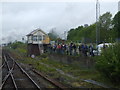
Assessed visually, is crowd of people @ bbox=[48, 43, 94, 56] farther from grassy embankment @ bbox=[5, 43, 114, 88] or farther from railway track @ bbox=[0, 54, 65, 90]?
railway track @ bbox=[0, 54, 65, 90]

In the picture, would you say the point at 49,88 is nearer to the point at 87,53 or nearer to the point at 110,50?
the point at 110,50

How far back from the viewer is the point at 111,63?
485 inches

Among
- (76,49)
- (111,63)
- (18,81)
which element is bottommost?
(18,81)

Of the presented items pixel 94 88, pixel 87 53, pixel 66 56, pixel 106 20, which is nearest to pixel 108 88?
pixel 94 88

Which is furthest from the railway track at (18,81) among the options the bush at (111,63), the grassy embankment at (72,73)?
the bush at (111,63)

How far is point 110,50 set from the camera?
13.1m

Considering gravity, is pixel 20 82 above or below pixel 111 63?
below

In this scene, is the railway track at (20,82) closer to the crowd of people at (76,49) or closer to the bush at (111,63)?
the bush at (111,63)

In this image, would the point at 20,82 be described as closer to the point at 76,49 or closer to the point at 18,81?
the point at 18,81

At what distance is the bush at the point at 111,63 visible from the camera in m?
12.0

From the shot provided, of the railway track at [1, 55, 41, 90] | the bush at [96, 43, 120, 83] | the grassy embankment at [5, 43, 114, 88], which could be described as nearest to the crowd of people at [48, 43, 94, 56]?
the grassy embankment at [5, 43, 114, 88]

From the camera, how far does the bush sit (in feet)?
39.5

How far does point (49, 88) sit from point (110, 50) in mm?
4145

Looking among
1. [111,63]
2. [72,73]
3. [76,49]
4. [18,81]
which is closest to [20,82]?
[18,81]
